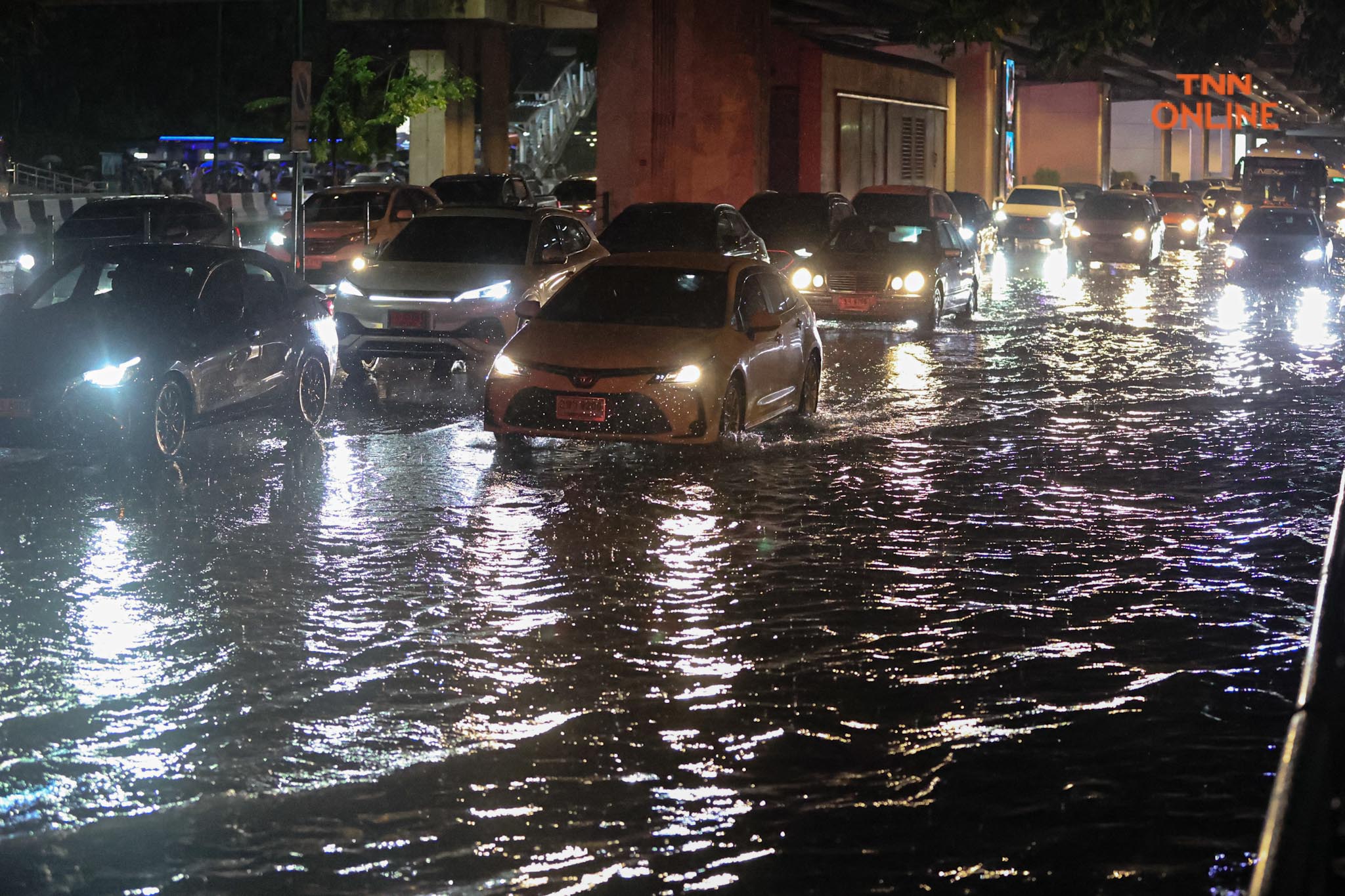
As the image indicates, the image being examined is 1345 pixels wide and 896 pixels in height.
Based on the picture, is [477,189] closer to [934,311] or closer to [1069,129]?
[934,311]

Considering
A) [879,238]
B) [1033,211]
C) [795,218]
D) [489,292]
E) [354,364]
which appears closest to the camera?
[489,292]

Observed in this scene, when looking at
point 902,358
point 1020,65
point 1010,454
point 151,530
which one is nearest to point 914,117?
point 1020,65

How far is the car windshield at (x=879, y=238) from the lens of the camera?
24.1 m

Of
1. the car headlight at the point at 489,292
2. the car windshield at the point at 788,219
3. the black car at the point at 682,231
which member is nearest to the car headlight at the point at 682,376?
the car headlight at the point at 489,292

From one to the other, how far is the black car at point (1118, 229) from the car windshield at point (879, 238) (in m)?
16.3

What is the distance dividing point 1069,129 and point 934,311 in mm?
63952

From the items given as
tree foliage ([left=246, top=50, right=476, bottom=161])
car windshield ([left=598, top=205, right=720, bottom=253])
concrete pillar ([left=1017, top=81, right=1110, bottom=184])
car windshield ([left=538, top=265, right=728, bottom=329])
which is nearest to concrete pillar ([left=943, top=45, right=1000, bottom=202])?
tree foliage ([left=246, top=50, right=476, bottom=161])

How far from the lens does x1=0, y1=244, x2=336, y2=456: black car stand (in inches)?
460

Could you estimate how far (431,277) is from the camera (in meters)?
17.0

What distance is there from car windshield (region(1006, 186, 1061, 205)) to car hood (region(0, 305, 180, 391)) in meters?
39.7

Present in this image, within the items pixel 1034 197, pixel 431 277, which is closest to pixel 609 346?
pixel 431 277

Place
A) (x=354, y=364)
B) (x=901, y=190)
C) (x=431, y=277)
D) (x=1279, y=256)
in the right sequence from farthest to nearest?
(x=1279, y=256), (x=901, y=190), (x=354, y=364), (x=431, y=277)

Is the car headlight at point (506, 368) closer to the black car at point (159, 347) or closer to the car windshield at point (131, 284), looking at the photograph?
the black car at point (159, 347)

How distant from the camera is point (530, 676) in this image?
7.01m
